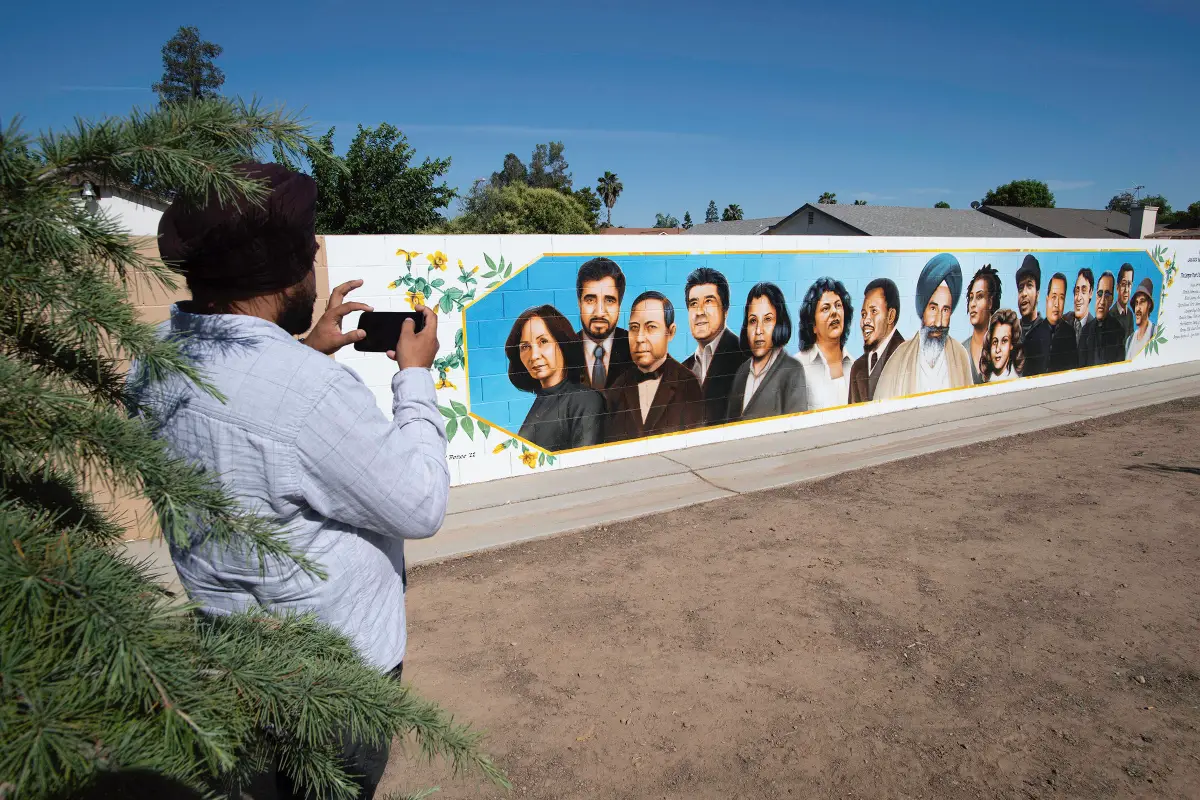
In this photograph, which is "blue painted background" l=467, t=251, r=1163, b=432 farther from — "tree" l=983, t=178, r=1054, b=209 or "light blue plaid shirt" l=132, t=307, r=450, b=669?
"tree" l=983, t=178, r=1054, b=209

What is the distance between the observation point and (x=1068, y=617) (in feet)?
14.4

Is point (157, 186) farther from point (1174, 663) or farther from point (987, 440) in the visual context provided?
point (987, 440)

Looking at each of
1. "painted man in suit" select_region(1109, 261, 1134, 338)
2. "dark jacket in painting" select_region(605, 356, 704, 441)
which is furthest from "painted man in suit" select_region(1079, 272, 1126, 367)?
"dark jacket in painting" select_region(605, 356, 704, 441)

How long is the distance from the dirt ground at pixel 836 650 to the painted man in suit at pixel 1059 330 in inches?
214

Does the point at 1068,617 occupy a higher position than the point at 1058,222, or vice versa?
the point at 1058,222

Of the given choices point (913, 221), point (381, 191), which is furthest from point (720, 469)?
point (913, 221)

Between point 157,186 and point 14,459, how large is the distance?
436 millimetres

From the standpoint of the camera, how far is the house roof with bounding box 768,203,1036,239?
116 ft

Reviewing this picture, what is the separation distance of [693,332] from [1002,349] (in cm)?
552

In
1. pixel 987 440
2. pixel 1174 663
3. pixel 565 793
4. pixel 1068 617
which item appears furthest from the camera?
pixel 987 440

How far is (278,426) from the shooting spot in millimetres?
1391

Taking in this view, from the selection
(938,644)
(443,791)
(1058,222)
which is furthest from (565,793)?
(1058,222)

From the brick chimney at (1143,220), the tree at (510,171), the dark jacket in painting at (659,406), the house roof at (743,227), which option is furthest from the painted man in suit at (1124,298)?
the tree at (510,171)

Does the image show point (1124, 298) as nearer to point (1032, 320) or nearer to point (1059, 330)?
point (1059, 330)
